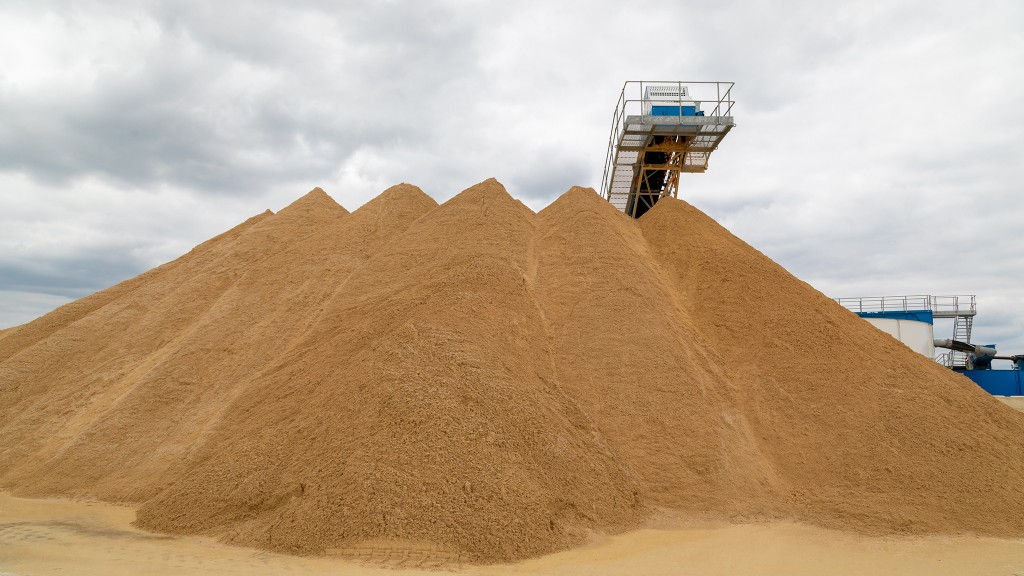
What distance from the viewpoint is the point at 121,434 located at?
13648mm

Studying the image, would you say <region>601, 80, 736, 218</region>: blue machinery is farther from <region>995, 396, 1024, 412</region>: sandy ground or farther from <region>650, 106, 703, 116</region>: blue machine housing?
<region>995, 396, 1024, 412</region>: sandy ground

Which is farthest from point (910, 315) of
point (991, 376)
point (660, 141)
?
point (660, 141)

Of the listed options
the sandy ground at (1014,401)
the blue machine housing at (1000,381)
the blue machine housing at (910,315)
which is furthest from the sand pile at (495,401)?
the blue machine housing at (1000,381)

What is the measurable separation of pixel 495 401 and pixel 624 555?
3.66 meters

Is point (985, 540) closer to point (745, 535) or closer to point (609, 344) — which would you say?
point (745, 535)

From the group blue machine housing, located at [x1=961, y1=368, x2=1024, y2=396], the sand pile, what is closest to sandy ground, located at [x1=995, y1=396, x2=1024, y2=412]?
blue machine housing, located at [x1=961, y1=368, x2=1024, y2=396]

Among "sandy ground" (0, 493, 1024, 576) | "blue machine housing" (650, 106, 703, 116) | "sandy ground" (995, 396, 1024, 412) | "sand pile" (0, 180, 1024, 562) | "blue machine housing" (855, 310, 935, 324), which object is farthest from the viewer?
"blue machine housing" (855, 310, 935, 324)

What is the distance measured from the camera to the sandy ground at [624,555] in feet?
27.3

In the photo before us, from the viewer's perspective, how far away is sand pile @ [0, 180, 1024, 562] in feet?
32.5

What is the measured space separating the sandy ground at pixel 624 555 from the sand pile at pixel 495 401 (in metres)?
0.47

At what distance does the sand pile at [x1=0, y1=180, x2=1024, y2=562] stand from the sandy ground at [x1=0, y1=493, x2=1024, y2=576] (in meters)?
0.47

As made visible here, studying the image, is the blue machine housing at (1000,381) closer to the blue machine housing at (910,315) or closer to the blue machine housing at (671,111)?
the blue machine housing at (910,315)

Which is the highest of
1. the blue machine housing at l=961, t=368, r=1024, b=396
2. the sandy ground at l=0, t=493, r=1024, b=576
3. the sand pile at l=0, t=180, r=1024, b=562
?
the blue machine housing at l=961, t=368, r=1024, b=396

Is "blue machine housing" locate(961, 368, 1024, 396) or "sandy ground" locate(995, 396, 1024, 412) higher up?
"blue machine housing" locate(961, 368, 1024, 396)
